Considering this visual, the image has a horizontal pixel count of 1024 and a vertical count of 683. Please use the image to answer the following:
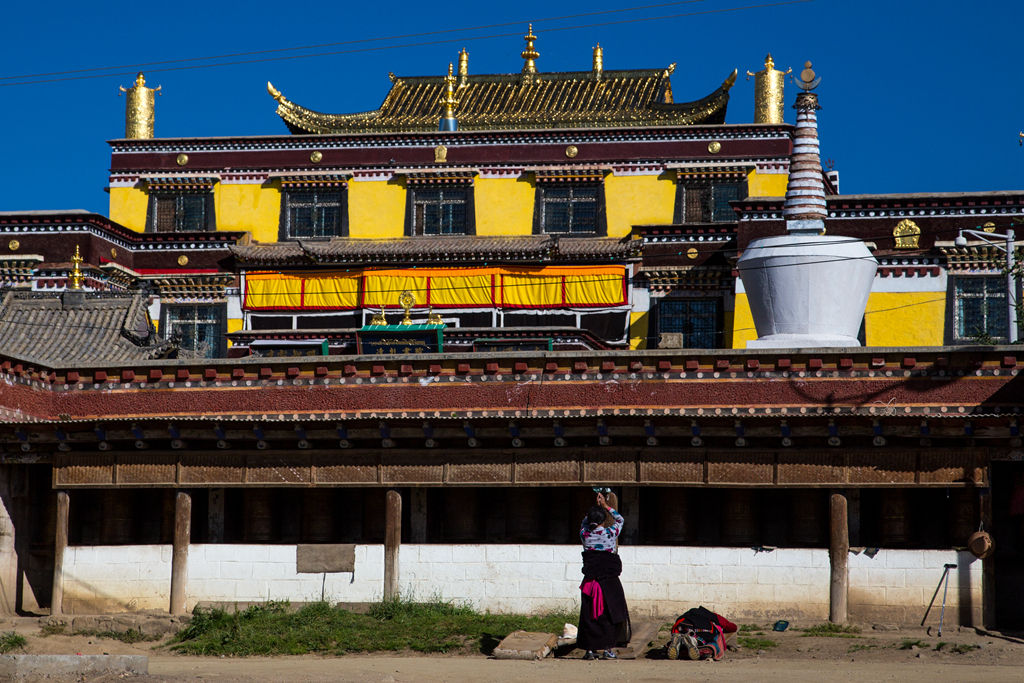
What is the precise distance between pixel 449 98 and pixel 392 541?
3052cm

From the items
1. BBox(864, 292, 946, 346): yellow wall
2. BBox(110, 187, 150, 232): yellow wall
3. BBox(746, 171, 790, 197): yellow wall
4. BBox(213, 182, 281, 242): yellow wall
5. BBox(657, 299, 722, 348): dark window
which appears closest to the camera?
BBox(864, 292, 946, 346): yellow wall

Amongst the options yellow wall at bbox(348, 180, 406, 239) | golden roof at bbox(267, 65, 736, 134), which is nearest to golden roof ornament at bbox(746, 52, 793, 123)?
golden roof at bbox(267, 65, 736, 134)

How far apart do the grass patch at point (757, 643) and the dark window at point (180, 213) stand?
33098mm

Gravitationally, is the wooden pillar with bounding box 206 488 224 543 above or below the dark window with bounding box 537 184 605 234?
below

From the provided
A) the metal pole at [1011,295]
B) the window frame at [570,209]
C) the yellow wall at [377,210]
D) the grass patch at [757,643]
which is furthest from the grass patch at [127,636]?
the window frame at [570,209]

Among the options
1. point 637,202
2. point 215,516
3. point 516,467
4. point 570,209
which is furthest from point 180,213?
point 516,467

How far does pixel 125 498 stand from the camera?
26.2 metres

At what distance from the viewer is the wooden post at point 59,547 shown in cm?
2562

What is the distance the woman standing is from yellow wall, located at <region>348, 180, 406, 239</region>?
30628mm

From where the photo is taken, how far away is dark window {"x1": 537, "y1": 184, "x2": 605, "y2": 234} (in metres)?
48.6

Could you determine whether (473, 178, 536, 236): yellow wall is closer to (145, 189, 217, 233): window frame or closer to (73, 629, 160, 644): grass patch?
(145, 189, 217, 233): window frame

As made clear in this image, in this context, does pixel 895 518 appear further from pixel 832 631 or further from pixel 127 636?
pixel 127 636

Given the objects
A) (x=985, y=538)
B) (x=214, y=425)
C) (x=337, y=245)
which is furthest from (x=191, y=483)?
(x=337, y=245)

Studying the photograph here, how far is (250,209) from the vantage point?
5038 centimetres
